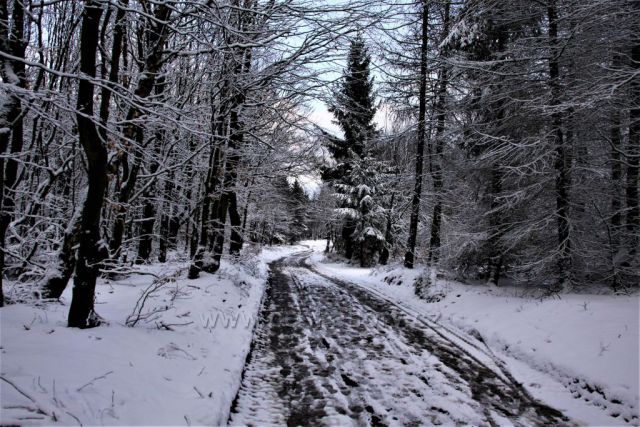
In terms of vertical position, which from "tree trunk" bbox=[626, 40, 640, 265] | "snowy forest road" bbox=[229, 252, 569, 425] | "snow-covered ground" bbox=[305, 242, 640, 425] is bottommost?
"snowy forest road" bbox=[229, 252, 569, 425]

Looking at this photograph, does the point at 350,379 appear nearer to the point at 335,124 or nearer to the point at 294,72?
the point at 294,72

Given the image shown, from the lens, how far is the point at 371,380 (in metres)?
5.86

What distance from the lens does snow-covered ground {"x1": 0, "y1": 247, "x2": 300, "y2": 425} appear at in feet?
11.7

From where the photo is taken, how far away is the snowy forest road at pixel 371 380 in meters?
4.84

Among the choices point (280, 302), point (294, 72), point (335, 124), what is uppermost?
point (335, 124)

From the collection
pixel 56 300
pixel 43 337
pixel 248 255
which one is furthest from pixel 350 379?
pixel 248 255

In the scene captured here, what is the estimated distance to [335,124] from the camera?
28.4 meters

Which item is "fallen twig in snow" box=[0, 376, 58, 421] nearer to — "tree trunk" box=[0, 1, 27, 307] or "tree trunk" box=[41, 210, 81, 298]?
"tree trunk" box=[0, 1, 27, 307]

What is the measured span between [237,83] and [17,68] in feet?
14.8

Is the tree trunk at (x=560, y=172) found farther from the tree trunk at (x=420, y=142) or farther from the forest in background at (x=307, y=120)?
the tree trunk at (x=420, y=142)

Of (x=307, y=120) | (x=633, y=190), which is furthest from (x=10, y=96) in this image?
(x=633, y=190)

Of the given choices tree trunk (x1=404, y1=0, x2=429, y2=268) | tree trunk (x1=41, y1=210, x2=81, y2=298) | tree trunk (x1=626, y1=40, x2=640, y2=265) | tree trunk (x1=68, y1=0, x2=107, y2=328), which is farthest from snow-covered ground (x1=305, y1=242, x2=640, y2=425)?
→ tree trunk (x1=41, y1=210, x2=81, y2=298)

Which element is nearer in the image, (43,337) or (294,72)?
(43,337)

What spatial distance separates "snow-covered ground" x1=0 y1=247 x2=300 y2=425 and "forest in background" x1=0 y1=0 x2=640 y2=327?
2.24 ft
